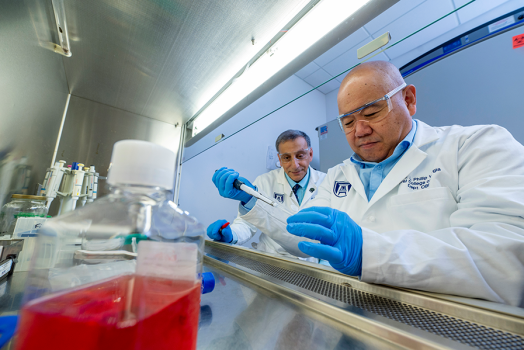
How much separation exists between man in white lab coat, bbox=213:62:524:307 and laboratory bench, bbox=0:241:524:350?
0.31 feet

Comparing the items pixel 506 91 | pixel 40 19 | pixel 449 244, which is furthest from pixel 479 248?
pixel 40 19

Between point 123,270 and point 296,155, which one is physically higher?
point 296,155

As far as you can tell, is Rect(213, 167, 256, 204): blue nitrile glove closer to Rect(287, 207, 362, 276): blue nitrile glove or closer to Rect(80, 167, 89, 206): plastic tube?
Rect(287, 207, 362, 276): blue nitrile glove

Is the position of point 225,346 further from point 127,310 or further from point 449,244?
point 449,244

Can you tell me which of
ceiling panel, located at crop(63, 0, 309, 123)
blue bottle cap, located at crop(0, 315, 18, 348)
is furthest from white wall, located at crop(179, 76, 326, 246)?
blue bottle cap, located at crop(0, 315, 18, 348)

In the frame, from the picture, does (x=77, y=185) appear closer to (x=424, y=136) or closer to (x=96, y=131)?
(x=96, y=131)

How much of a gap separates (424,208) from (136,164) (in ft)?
3.54

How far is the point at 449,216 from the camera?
84 centimetres

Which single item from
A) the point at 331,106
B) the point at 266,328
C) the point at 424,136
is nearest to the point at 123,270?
the point at 266,328

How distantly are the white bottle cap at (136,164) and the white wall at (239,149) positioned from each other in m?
0.82

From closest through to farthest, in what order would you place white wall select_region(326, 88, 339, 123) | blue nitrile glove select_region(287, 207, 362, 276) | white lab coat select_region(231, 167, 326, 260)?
1. blue nitrile glove select_region(287, 207, 362, 276)
2. white lab coat select_region(231, 167, 326, 260)
3. white wall select_region(326, 88, 339, 123)

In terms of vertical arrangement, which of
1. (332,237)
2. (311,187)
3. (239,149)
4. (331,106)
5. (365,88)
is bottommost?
(332,237)

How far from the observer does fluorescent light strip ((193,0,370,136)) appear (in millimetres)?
698

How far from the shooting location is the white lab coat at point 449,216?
510mm
